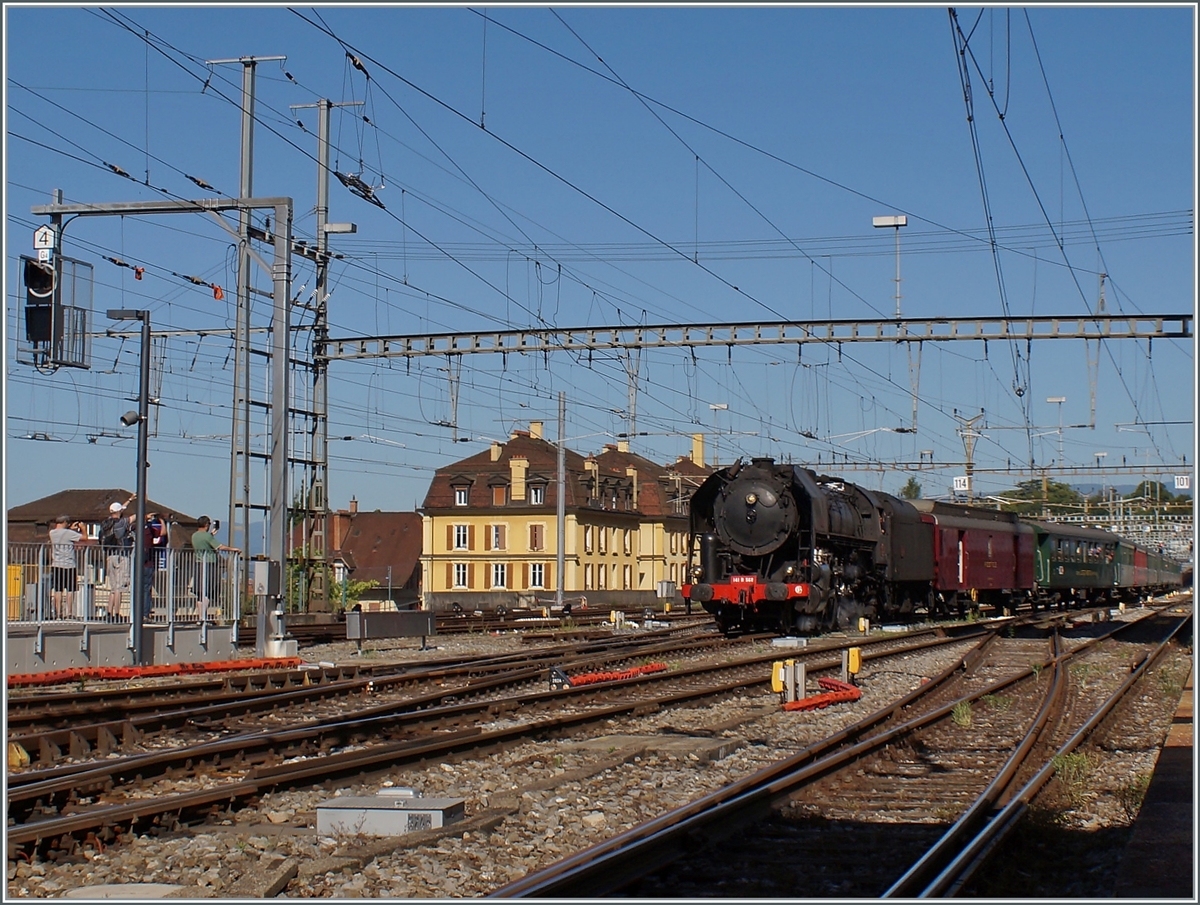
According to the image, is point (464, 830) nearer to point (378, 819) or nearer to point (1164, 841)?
point (378, 819)

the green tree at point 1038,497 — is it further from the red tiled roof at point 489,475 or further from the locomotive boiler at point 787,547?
the locomotive boiler at point 787,547

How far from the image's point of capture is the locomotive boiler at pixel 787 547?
25.2m

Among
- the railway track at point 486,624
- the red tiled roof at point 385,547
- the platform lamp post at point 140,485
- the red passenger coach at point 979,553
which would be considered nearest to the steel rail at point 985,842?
the platform lamp post at point 140,485

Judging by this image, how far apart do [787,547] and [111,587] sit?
1277 centimetres

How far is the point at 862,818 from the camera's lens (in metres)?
8.55

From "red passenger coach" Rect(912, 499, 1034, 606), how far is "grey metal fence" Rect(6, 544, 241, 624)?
17.7 meters

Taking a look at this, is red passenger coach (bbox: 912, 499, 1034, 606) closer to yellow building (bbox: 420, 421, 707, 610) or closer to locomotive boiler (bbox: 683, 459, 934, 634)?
locomotive boiler (bbox: 683, 459, 934, 634)

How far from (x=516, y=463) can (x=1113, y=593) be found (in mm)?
31657

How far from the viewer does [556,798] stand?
9.10 m

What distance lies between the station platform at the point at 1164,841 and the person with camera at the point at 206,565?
14583 millimetres

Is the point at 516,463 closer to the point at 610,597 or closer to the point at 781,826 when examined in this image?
the point at 610,597

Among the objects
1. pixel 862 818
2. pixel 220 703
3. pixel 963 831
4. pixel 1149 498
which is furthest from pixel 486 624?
pixel 1149 498

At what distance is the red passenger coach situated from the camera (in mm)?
33094

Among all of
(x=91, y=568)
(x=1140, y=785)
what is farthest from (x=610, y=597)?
(x=1140, y=785)
